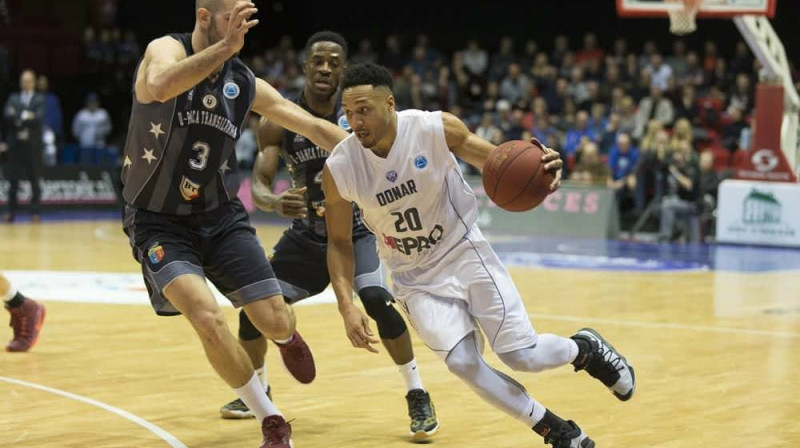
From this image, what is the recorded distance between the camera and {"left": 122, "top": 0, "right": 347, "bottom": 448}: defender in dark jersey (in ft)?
18.1

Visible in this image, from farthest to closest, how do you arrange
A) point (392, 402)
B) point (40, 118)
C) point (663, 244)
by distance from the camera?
1. point (40, 118)
2. point (663, 244)
3. point (392, 402)

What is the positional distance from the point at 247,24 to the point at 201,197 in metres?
0.99

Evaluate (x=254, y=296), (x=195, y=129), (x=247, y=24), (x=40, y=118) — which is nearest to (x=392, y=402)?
(x=254, y=296)

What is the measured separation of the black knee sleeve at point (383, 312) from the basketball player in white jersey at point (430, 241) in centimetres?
66

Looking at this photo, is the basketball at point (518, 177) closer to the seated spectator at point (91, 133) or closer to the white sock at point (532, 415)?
the white sock at point (532, 415)

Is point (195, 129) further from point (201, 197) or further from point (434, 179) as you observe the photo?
point (434, 179)

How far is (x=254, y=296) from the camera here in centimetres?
581

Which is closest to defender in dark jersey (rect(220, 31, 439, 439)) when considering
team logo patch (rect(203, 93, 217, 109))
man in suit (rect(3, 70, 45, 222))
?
team logo patch (rect(203, 93, 217, 109))

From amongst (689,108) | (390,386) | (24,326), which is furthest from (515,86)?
(390,386)

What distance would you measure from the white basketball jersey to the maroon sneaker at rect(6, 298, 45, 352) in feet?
12.0

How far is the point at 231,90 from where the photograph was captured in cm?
582

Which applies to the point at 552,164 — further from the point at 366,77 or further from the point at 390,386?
the point at 390,386

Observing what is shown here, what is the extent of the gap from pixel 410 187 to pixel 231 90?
100cm

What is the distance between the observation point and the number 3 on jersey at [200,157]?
18.9 ft
